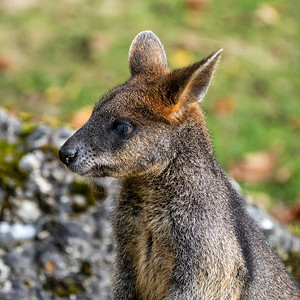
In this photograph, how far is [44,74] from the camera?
832 centimetres

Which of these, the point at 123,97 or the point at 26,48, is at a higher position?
the point at 123,97

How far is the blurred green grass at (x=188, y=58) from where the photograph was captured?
7.68 meters

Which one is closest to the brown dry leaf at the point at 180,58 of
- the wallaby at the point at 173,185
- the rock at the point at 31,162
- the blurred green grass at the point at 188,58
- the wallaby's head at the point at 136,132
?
the blurred green grass at the point at 188,58

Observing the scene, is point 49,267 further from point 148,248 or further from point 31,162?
point 148,248

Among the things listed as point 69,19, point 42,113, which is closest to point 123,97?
point 42,113

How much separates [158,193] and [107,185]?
138 cm

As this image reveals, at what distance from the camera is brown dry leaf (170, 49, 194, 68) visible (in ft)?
27.2

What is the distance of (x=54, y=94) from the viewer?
8039 mm

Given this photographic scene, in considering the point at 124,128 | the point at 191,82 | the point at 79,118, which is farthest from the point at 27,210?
the point at 79,118

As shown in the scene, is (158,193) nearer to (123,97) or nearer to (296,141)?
(123,97)

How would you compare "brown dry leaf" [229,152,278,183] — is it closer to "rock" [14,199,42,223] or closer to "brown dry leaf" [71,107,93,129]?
"brown dry leaf" [71,107,93,129]

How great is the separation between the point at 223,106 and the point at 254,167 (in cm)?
124

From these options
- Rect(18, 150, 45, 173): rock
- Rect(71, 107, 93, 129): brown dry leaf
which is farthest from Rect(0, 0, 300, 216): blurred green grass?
Rect(18, 150, 45, 173): rock

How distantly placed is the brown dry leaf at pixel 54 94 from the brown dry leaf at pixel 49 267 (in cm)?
367
